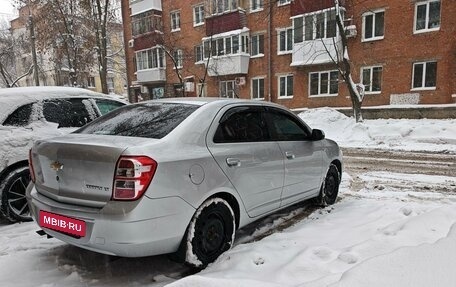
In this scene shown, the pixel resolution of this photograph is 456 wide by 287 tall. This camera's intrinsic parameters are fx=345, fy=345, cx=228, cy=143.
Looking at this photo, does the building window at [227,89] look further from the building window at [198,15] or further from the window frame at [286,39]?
the building window at [198,15]

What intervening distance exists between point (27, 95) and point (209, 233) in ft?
10.9

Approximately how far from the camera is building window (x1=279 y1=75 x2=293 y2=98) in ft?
73.9

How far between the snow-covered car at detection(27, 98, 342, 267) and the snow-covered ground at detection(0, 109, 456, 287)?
0.35 meters

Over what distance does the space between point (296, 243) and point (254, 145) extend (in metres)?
1.08

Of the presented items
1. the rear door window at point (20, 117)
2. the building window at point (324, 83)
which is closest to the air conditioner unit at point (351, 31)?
the building window at point (324, 83)

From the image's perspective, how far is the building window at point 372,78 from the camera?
19.1 meters

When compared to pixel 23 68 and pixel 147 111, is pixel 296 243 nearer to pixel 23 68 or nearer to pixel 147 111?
pixel 147 111

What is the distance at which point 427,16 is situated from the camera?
17.4m

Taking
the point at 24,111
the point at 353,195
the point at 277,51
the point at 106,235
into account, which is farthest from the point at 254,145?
the point at 277,51

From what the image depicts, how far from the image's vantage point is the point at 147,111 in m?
3.57

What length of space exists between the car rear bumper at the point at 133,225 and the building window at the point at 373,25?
63.6 ft

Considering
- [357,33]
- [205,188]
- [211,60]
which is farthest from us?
[211,60]

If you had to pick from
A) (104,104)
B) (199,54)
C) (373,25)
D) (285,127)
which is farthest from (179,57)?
(285,127)

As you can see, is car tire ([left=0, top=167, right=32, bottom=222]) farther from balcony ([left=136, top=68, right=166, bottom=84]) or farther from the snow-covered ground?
balcony ([left=136, top=68, right=166, bottom=84])
